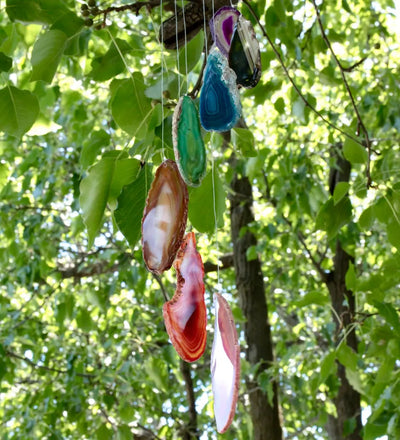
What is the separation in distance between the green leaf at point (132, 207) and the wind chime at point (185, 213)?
9.8 inches

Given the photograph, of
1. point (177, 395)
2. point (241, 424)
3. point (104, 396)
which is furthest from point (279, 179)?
point (177, 395)

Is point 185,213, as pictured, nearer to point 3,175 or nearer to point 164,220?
point 164,220

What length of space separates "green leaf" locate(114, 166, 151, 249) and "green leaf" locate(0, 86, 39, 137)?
20 centimetres

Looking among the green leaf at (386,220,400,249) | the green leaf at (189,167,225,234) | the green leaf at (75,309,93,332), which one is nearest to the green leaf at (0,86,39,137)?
the green leaf at (189,167,225,234)

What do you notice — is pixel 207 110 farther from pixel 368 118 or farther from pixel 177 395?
pixel 177 395

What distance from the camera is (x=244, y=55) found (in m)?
0.51

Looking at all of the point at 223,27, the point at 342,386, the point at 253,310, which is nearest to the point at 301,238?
the point at 253,310

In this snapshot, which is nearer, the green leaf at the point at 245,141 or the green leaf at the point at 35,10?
the green leaf at the point at 35,10

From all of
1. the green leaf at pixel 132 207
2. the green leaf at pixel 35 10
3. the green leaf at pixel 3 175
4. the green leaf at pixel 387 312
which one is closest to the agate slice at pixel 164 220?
the green leaf at pixel 132 207

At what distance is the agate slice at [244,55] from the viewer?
506mm

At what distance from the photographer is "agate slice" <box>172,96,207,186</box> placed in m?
0.48

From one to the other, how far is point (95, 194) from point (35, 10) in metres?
0.32

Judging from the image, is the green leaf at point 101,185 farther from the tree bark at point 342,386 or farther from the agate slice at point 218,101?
the tree bark at point 342,386

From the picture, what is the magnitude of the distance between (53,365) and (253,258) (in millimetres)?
1210
